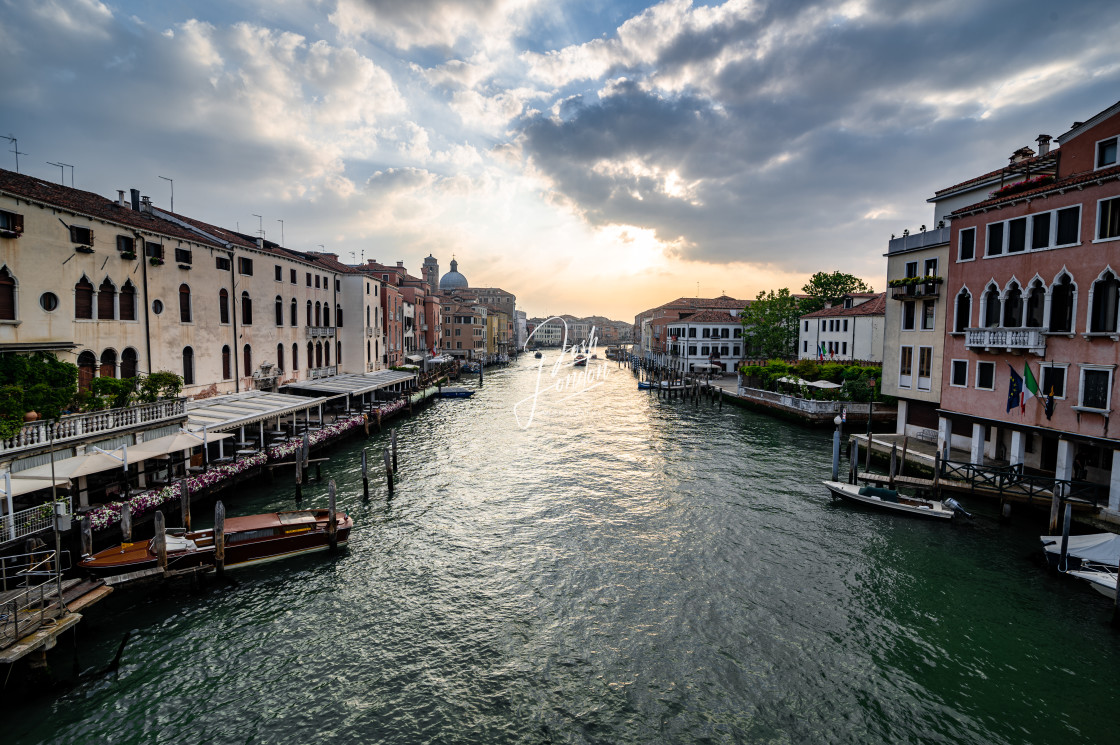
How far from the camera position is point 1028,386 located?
63.5 ft

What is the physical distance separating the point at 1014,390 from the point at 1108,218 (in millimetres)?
6599

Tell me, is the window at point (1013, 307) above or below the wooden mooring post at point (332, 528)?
above

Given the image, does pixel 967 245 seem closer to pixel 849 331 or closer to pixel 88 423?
pixel 849 331

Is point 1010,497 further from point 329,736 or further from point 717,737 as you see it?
point 329,736

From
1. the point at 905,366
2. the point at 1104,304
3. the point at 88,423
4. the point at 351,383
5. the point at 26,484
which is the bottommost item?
the point at 26,484

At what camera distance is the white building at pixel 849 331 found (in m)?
52.2

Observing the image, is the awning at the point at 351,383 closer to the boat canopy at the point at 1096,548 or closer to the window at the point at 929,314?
the window at the point at 929,314

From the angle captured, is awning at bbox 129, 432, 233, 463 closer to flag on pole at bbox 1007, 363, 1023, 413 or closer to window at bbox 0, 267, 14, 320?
window at bbox 0, 267, 14, 320

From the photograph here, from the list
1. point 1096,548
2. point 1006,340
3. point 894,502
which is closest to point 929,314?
point 1006,340

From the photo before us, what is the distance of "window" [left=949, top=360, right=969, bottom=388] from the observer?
2337 cm

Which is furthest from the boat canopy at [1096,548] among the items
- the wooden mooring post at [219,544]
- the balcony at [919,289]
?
the wooden mooring post at [219,544]

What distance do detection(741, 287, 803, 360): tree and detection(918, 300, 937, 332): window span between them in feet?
144

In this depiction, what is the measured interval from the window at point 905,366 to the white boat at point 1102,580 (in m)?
15.5

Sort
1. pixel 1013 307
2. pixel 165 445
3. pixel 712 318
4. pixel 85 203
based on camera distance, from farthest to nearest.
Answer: pixel 712 318
pixel 85 203
pixel 1013 307
pixel 165 445
